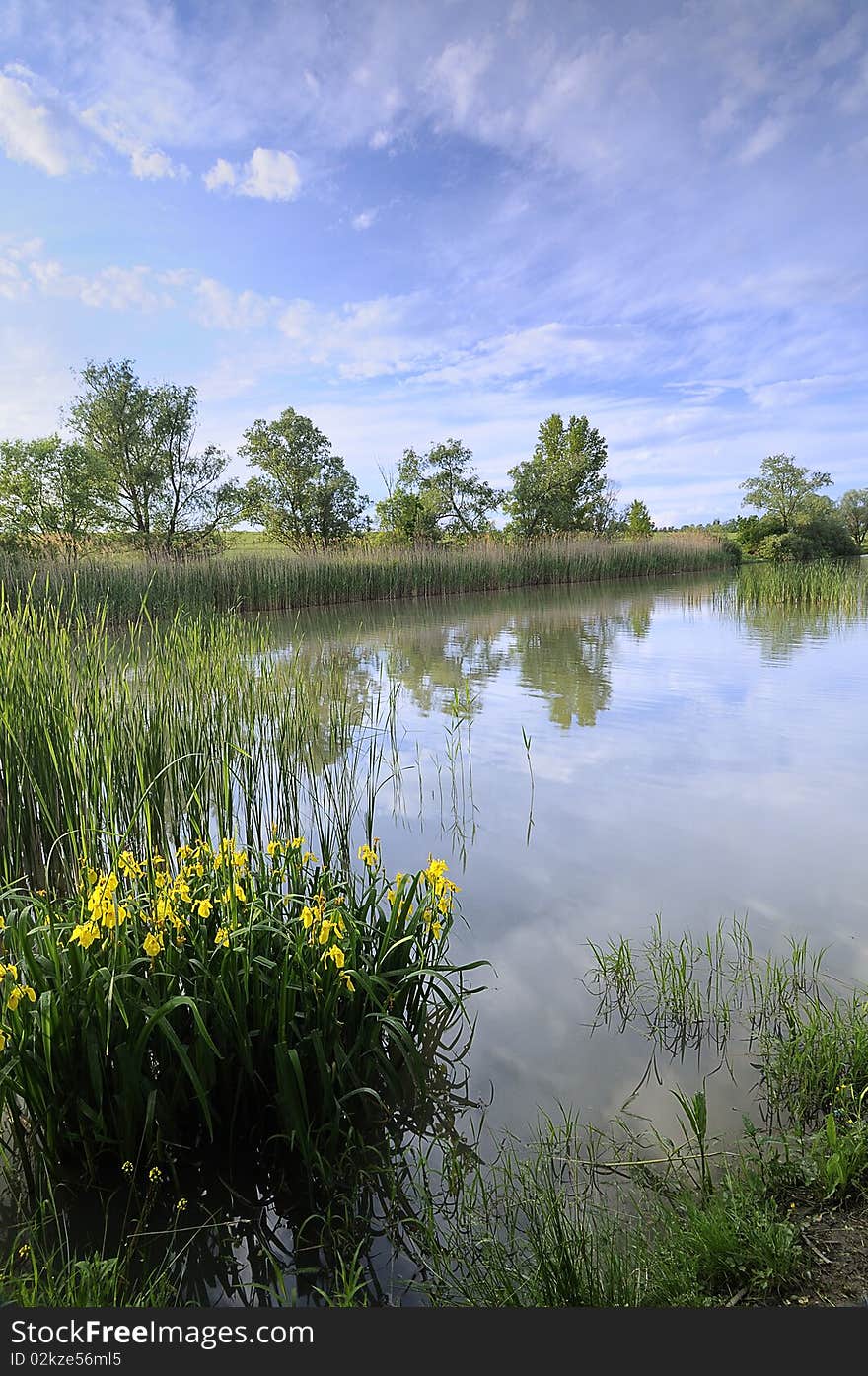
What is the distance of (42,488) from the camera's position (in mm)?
20656

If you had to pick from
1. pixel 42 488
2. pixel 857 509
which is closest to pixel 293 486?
pixel 42 488

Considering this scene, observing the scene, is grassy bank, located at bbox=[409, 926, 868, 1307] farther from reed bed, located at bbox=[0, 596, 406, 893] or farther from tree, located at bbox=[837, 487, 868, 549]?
tree, located at bbox=[837, 487, 868, 549]

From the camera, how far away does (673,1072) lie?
6.82 ft

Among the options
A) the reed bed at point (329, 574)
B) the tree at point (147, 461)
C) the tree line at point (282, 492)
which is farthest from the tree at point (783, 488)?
the tree at point (147, 461)

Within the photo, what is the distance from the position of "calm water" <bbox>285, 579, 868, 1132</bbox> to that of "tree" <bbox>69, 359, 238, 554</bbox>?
2172 cm

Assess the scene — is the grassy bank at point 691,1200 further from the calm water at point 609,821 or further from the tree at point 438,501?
the tree at point 438,501

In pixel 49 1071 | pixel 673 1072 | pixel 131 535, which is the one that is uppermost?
pixel 131 535

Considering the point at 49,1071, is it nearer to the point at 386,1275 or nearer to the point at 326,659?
the point at 386,1275

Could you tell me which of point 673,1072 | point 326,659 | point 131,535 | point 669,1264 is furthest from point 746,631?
point 131,535

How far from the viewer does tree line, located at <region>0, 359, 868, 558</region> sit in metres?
20.9

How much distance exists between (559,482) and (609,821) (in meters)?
32.6

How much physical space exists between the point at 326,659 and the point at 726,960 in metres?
6.90

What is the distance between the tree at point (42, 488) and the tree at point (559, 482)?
19076 mm

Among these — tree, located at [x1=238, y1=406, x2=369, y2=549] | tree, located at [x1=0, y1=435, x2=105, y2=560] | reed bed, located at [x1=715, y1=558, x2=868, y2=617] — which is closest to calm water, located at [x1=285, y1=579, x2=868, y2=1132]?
reed bed, located at [x1=715, y1=558, x2=868, y2=617]
